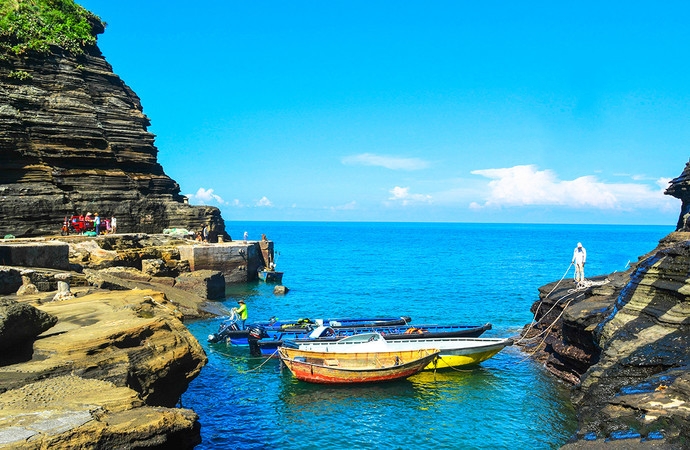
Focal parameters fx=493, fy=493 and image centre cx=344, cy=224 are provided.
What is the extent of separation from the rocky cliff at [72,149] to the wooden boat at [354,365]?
89.3ft

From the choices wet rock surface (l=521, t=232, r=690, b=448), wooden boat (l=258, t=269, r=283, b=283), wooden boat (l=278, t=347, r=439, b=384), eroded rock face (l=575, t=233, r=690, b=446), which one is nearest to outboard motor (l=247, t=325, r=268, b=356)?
wooden boat (l=278, t=347, r=439, b=384)

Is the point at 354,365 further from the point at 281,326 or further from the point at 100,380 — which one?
the point at 100,380

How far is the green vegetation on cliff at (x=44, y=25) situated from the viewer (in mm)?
42312

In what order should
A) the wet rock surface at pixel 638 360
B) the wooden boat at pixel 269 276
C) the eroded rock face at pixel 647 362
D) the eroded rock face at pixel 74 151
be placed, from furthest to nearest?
the wooden boat at pixel 269 276 → the eroded rock face at pixel 74 151 → the eroded rock face at pixel 647 362 → the wet rock surface at pixel 638 360

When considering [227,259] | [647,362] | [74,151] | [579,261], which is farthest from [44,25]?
[647,362]

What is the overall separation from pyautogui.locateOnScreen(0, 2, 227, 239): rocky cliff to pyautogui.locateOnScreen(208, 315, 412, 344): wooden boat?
20425 millimetres

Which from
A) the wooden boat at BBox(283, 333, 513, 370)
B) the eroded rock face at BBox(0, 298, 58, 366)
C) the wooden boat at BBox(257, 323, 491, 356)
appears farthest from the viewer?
the wooden boat at BBox(257, 323, 491, 356)

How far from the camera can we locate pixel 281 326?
94.4ft

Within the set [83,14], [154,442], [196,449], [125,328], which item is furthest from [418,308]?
[83,14]

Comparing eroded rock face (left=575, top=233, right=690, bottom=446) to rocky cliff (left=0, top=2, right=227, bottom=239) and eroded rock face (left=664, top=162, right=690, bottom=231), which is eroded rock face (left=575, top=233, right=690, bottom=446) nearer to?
eroded rock face (left=664, top=162, right=690, bottom=231)

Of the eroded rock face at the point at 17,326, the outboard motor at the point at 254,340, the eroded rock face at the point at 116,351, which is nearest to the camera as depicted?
the eroded rock face at the point at 17,326

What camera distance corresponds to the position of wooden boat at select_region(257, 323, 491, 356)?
24969mm

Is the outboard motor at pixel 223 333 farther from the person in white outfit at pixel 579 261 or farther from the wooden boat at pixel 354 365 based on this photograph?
the person in white outfit at pixel 579 261

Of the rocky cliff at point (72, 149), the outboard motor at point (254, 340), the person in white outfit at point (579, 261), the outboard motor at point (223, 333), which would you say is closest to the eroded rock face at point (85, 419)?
the outboard motor at point (254, 340)
